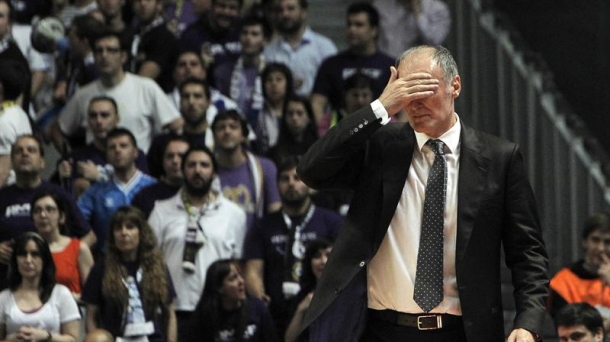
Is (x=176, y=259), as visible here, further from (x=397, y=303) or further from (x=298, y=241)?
→ (x=397, y=303)

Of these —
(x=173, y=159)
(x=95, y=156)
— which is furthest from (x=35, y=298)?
(x=95, y=156)

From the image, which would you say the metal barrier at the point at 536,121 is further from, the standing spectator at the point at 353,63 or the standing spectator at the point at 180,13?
the standing spectator at the point at 180,13

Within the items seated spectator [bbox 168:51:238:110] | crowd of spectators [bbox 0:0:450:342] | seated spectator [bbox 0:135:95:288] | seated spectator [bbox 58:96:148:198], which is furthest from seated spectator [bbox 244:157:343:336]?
seated spectator [bbox 168:51:238:110]

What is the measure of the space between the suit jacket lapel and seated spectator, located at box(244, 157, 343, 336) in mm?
4504

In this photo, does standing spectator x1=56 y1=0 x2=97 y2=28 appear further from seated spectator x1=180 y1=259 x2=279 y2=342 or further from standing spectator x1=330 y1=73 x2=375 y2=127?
seated spectator x1=180 y1=259 x2=279 y2=342

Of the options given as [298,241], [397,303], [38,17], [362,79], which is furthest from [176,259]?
[397,303]

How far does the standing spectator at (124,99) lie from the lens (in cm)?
1134

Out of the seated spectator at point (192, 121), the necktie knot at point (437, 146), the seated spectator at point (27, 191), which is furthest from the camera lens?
the seated spectator at point (192, 121)

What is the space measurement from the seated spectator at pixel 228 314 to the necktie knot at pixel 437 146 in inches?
166

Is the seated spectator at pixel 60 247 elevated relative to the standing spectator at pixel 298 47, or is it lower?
lower

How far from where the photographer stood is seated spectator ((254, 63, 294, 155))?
11711 millimetres

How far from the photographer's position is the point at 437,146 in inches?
206

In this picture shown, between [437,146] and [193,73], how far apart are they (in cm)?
683

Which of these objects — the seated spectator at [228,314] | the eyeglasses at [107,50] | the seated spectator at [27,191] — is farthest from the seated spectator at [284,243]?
the eyeglasses at [107,50]
